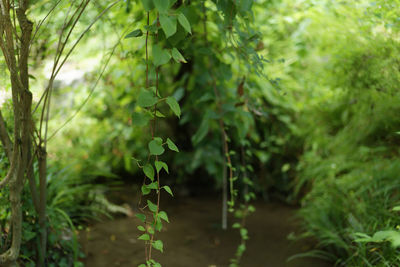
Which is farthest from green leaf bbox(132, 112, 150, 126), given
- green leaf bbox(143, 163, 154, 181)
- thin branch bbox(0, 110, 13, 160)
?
thin branch bbox(0, 110, 13, 160)

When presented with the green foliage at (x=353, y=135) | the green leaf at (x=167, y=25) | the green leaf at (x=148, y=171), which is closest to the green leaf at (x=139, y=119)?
the green leaf at (x=148, y=171)

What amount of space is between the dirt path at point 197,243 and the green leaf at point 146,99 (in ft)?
3.92

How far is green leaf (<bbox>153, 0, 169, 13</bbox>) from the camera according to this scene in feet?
2.88

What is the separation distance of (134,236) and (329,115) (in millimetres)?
1777

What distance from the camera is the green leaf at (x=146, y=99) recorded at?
0.97 metres

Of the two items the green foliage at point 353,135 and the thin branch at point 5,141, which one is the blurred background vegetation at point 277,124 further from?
the thin branch at point 5,141

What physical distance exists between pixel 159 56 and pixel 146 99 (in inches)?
5.1

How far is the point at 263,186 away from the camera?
317 cm

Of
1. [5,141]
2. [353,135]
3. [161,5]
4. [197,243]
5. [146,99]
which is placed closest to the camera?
[161,5]

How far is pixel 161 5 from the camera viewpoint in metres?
0.88

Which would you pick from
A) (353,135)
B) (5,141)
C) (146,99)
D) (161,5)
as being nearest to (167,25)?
(161,5)

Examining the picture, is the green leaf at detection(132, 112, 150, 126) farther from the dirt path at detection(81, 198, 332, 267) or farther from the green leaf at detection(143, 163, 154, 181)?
the dirt path at detection(81, 198, 332, 267)

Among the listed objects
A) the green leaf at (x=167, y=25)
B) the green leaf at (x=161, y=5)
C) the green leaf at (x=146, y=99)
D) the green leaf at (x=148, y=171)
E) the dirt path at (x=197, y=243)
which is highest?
the green leaf at (x=161, y=5)

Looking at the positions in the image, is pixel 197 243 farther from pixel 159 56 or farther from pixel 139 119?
pixel 159 56
